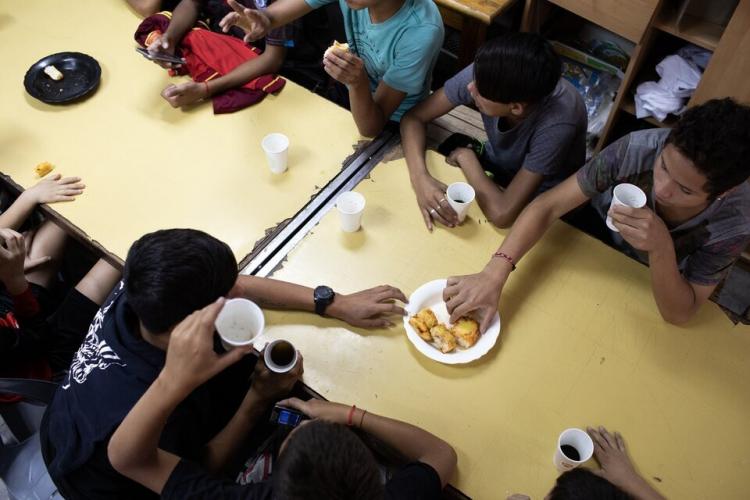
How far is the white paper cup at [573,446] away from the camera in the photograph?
4.89ft

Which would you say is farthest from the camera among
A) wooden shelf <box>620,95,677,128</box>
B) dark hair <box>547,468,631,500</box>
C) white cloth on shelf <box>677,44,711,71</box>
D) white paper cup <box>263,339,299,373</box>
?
wooden shelf <box>620,95,677,128</box>

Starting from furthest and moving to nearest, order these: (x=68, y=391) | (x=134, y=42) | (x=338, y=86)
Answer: (x=338, y=86) < (x=134, y=42) < (x=68, y=391)

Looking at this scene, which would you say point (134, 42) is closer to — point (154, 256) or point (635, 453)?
point (154, 256)

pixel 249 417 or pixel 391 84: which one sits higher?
pixel 391 84

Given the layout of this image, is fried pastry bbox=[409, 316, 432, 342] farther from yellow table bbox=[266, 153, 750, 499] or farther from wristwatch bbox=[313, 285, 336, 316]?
wristwatch bbox=[313, 285, 336, 316]

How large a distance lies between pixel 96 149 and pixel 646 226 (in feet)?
6.78

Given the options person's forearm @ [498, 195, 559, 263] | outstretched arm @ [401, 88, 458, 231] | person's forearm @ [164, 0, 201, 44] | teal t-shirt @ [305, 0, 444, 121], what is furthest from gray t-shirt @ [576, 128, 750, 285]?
person's forearm @ [164, 0, 201, 44]

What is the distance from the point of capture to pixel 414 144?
2.25m

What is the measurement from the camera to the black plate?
240 centimetres

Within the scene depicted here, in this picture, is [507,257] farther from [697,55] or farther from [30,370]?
[697,55]

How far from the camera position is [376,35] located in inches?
92.8

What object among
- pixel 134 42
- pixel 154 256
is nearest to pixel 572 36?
pixel 134 42

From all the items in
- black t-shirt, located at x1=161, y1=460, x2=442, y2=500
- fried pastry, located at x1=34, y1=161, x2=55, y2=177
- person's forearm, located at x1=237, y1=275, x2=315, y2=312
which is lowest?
black t-shirt, located at x1=161, y1=460, x2=442, y2=500

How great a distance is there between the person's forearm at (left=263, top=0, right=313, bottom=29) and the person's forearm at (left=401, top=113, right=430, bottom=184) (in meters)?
0.75
